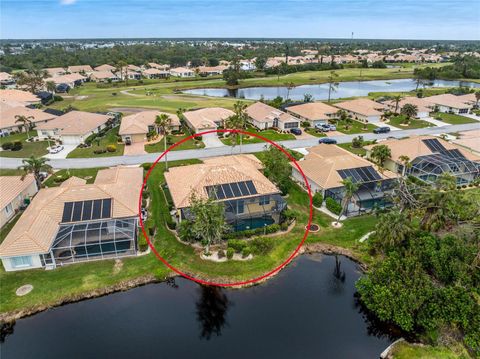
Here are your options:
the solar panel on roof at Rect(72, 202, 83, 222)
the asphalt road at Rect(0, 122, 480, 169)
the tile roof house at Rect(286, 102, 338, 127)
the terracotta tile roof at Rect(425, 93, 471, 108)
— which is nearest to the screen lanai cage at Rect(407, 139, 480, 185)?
the asphalt road at Rect(0, 122, 480, 169)

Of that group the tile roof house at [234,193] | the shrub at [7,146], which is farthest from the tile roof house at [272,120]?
the shrub at [7,146]

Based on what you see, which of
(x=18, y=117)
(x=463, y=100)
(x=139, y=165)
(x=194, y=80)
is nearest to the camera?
(x=139, y=165)

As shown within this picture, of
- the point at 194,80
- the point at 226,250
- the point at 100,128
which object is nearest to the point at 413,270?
the point at 226,250

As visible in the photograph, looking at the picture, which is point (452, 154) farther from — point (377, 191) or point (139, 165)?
point (139, 165)

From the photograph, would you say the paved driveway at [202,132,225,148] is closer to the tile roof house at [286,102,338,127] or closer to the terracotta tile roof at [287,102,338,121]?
the tile roof house at [286,102,338,127]

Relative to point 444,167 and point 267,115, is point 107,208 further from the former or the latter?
point 267,115

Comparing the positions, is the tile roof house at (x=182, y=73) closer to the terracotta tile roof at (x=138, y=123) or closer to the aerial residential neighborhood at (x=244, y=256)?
the terracotta tile roof at (x=138, y=123)
